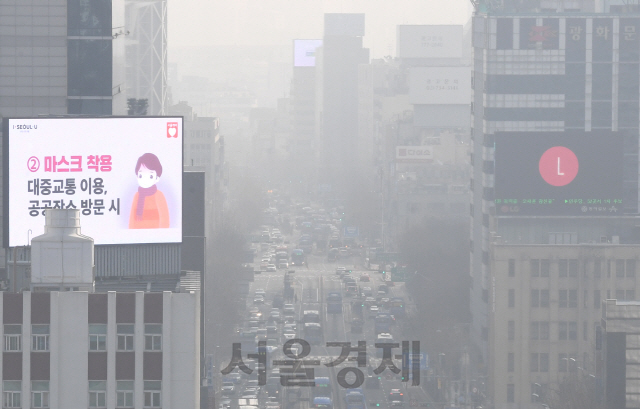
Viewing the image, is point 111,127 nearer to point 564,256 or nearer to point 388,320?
point 564,256

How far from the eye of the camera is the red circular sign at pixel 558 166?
105062 millimetres

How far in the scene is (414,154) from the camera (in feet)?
609

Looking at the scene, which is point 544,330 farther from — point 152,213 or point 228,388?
point 152,213

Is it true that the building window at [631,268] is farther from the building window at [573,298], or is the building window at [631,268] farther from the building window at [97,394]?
the building window at [97,394]

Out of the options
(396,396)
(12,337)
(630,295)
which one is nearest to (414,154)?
(630,295)

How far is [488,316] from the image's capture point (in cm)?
10106

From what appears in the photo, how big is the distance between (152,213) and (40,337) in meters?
9.62

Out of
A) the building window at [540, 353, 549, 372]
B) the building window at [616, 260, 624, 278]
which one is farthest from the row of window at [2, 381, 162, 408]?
the building window at [616, 260, 624, 278]

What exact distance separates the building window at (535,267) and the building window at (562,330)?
11.5ft

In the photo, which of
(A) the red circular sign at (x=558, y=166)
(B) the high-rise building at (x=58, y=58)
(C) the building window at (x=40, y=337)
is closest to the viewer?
(C) the building window at (x=40, y=337)

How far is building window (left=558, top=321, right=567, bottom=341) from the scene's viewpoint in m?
94.8

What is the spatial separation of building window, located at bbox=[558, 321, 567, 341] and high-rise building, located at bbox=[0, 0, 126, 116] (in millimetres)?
41752

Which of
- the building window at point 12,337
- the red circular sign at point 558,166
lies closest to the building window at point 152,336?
the building window at point 12,337

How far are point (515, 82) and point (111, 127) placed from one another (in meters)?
76.2
